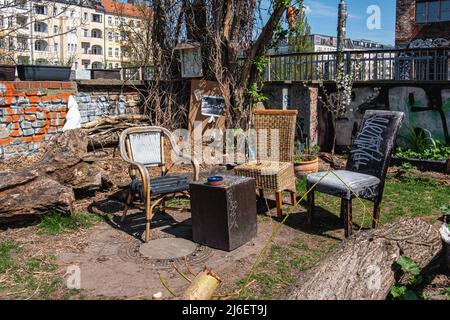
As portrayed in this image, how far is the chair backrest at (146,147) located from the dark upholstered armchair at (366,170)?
1.99m

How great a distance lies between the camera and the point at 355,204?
5820 mm

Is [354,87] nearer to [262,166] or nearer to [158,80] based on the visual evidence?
[158,80]

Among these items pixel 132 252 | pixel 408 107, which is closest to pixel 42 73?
pixel 132 252

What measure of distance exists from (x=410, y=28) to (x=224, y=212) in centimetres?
2247

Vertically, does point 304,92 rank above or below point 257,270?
above

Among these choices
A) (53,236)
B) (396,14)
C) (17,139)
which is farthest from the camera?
(396,14)

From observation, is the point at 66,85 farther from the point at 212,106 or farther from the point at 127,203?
the point at 127,203

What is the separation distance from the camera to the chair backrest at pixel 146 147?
5.39 metres

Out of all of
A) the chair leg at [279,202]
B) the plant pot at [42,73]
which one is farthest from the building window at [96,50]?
the chair leg at [279,202]

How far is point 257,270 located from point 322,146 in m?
6.09

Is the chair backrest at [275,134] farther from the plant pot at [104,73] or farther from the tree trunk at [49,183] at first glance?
the plant pot at [104,73]

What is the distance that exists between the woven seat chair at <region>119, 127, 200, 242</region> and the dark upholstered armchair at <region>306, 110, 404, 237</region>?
1.51 meters

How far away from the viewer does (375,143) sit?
190 inches

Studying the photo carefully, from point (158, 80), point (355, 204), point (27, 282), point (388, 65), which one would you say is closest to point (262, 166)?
point (355, 204)
